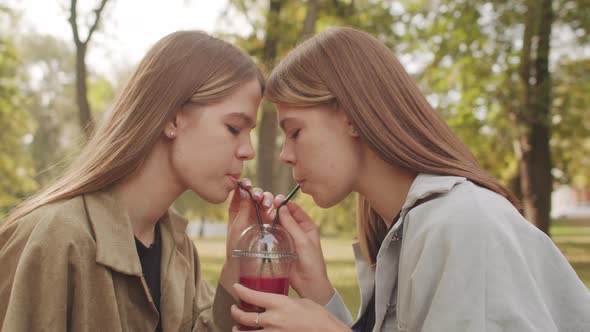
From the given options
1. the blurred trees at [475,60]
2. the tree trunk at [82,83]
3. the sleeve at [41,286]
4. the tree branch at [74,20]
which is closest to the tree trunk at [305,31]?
the blurred trees at [475,60]

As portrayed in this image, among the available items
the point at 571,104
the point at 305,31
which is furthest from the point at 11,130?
the point at 571,104

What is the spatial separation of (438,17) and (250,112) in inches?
459

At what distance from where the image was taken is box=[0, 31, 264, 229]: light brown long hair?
268cm

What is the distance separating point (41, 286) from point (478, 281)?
164cm

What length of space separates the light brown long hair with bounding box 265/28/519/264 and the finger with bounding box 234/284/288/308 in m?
0.73

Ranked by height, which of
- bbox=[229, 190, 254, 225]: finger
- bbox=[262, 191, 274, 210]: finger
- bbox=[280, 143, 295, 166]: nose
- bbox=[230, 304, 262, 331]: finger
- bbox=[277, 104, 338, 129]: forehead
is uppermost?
bbox=[277, 104, 338, 129]: forehead

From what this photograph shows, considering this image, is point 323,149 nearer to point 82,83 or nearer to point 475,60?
point 82,83

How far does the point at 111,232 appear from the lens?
2.57 m

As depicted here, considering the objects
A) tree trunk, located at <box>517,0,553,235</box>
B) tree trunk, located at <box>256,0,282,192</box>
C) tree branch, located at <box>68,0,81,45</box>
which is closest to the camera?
tree branch, located at <box>68,0,81,45</box>

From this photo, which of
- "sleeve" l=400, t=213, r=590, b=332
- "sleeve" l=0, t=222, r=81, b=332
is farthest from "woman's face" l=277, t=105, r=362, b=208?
"sleeve" l=0, t=222, r=81, b=332

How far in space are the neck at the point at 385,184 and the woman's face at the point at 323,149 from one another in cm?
6

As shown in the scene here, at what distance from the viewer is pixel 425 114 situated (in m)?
2.46

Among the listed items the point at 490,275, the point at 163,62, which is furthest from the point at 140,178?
the point at 490,275

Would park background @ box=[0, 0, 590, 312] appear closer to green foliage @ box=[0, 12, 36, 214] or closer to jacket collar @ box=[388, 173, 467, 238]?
green foliage @ box=[0, 12, 36, 214]
